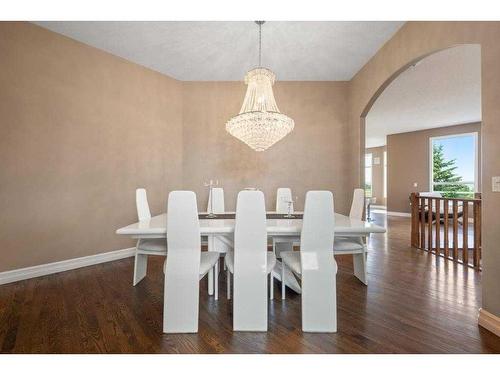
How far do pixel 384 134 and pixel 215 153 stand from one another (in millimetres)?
6845

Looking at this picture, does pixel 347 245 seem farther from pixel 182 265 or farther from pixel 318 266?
pixel 182 265

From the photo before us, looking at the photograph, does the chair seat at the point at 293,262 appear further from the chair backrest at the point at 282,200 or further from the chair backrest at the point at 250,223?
the chair backrest at the point at 282,200

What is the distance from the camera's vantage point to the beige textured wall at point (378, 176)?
1074cm

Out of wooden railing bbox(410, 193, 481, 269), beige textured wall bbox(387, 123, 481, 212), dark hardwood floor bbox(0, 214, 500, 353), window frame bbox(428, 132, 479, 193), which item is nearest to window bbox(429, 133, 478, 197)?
window frame bbox(428, 132, 479, 193)

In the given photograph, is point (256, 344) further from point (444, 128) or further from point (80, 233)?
point (444, 128)

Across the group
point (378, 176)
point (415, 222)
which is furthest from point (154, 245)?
point (378, 176)

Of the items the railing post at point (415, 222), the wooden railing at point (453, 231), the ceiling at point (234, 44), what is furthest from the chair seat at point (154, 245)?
the railing post at point (415, 222)

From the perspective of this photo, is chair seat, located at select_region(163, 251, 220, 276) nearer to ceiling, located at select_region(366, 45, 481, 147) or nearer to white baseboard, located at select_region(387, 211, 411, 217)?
ceiling, located at select_region(366, 45, 481, 147)

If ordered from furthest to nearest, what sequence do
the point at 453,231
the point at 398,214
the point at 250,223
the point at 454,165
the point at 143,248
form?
the point at 398,214 < the point at 454,165 < the point at 453,231 < the point at 143,248 < the point at 250,223

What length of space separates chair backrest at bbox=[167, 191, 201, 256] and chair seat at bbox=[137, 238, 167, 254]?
554 mm

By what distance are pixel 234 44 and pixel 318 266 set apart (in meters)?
2.82

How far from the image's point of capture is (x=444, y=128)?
7.79m

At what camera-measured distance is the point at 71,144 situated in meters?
3.26

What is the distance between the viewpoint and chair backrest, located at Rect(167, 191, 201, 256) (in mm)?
1840
